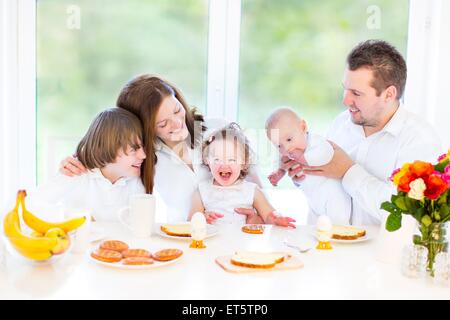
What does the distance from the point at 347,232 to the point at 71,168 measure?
1.10 m

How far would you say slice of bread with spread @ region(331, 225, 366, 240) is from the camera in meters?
1.80

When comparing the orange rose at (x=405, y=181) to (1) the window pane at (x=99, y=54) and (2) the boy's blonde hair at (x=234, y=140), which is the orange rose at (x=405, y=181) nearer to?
(2) the boy's blonde hair at (x=234, y=140)

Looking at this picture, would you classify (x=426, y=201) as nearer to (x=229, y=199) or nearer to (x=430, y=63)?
(x=229, y=199)

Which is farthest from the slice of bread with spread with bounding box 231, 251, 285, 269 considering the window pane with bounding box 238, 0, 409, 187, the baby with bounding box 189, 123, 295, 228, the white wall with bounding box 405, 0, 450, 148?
the white wall with bounding box 405, 0, 450, 148

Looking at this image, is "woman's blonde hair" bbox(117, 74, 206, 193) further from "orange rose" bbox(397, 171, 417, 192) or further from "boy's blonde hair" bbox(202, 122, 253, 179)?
"orange rose" bbox(397, 171, 417, 192)

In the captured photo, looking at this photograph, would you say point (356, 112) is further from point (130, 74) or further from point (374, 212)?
point (130, 74)

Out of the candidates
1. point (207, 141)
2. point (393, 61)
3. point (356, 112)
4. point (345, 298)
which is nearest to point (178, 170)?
point (207, 141)

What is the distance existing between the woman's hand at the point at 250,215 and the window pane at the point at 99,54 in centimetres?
98

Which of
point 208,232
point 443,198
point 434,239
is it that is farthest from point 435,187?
point 208,232

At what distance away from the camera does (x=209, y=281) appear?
138cm

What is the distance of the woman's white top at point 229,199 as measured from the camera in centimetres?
230

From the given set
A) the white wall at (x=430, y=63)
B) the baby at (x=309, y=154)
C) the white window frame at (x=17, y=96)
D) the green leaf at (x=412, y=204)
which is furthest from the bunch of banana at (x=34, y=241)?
the white wall at (x=430, y=63)

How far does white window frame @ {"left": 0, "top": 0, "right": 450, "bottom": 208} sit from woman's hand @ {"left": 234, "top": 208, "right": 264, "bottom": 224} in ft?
2.91

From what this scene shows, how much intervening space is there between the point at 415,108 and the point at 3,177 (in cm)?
223
